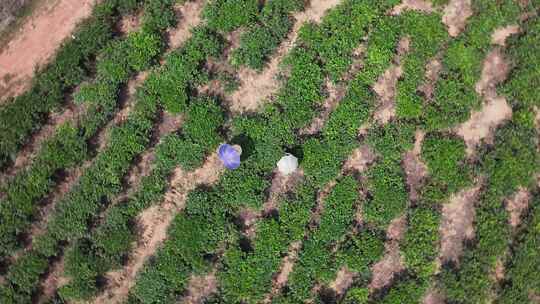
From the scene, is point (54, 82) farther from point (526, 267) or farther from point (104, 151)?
point (526, 267)

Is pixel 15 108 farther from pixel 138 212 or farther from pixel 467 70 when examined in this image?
pixel 467 70

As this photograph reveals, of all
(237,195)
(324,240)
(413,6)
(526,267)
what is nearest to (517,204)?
(526,267)

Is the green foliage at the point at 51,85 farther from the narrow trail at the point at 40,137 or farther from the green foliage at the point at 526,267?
the green foliage at the point at 526,267

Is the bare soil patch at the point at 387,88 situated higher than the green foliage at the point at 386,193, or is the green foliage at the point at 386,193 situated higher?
the bare soil patch at the point at 387,88

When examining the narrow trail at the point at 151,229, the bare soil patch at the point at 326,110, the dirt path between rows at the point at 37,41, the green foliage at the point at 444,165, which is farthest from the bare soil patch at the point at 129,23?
the green foliage at the point at 444,165

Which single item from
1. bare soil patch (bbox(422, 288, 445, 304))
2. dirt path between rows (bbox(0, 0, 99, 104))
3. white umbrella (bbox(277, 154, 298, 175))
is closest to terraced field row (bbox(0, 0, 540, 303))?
bare soil patch (bbox(422, 288, 445, 304))

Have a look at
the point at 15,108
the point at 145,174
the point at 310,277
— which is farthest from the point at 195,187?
the point at 15,108

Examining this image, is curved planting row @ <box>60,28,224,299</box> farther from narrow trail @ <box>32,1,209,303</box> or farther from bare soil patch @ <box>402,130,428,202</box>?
bare soil patch @ <box>402,130,428,202</box>
